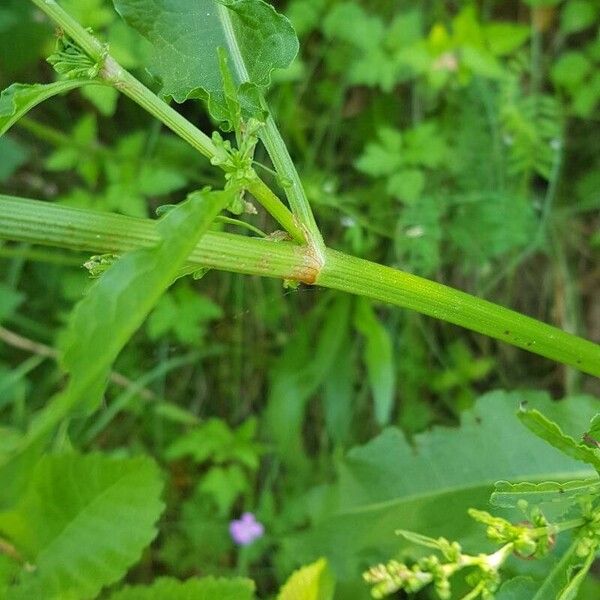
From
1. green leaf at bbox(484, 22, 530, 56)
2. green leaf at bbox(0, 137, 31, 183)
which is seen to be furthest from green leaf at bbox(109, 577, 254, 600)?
green leaf at bbox(484, 22, 530, 56)

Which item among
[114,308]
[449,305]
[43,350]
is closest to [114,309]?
[114,308]

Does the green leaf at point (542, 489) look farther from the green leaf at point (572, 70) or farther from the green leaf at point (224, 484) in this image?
the green leaf at point (572, 70)

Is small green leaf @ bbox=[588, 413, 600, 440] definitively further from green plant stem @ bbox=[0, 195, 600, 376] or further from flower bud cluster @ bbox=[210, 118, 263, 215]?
flower bud cluster @ bbox=[210, 118, 263, 215]

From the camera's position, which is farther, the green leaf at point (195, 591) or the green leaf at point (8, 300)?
the green leaf at point (8, 300)

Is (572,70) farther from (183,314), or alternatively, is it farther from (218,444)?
(218,444)

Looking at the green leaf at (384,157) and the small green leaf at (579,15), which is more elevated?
the small green leaf at (579,15)

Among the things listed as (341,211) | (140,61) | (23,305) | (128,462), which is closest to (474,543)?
(128,462)

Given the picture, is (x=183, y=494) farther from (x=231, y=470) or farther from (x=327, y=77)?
(x=327, y=77)

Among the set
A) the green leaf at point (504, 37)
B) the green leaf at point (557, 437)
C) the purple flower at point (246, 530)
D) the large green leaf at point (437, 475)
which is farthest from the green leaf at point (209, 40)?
the purple flower at point (246, 530)
